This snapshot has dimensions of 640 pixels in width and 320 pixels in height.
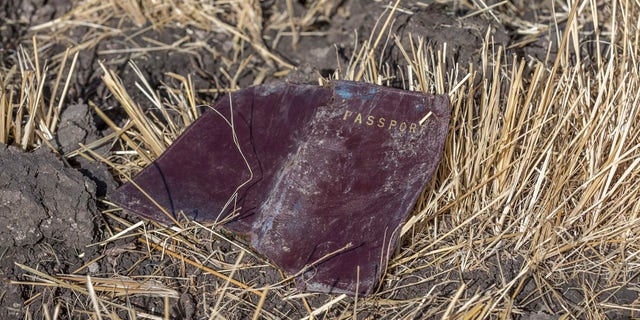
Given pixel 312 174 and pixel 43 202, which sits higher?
Result: pixel 312 174

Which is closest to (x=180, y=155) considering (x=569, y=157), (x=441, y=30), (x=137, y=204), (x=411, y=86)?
(x=137, y=204)

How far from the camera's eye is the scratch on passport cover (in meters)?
2.31

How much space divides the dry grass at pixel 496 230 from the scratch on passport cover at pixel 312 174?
0.07 metres

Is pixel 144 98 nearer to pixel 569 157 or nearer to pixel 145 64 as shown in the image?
pixel 145 64

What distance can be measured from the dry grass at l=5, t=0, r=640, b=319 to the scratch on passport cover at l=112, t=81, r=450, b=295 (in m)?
0.07

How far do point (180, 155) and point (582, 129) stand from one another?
1163mm

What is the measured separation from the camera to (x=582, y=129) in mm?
2393

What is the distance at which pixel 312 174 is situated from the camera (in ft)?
8.00

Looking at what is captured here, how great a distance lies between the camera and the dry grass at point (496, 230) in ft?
7.39

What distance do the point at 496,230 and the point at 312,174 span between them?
54 centimetres

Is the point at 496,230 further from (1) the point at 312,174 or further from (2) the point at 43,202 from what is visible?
(2) the point at 43,202

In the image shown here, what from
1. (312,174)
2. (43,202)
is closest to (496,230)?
(312,174)

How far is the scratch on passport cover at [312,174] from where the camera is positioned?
231 cm

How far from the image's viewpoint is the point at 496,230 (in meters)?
2.42
